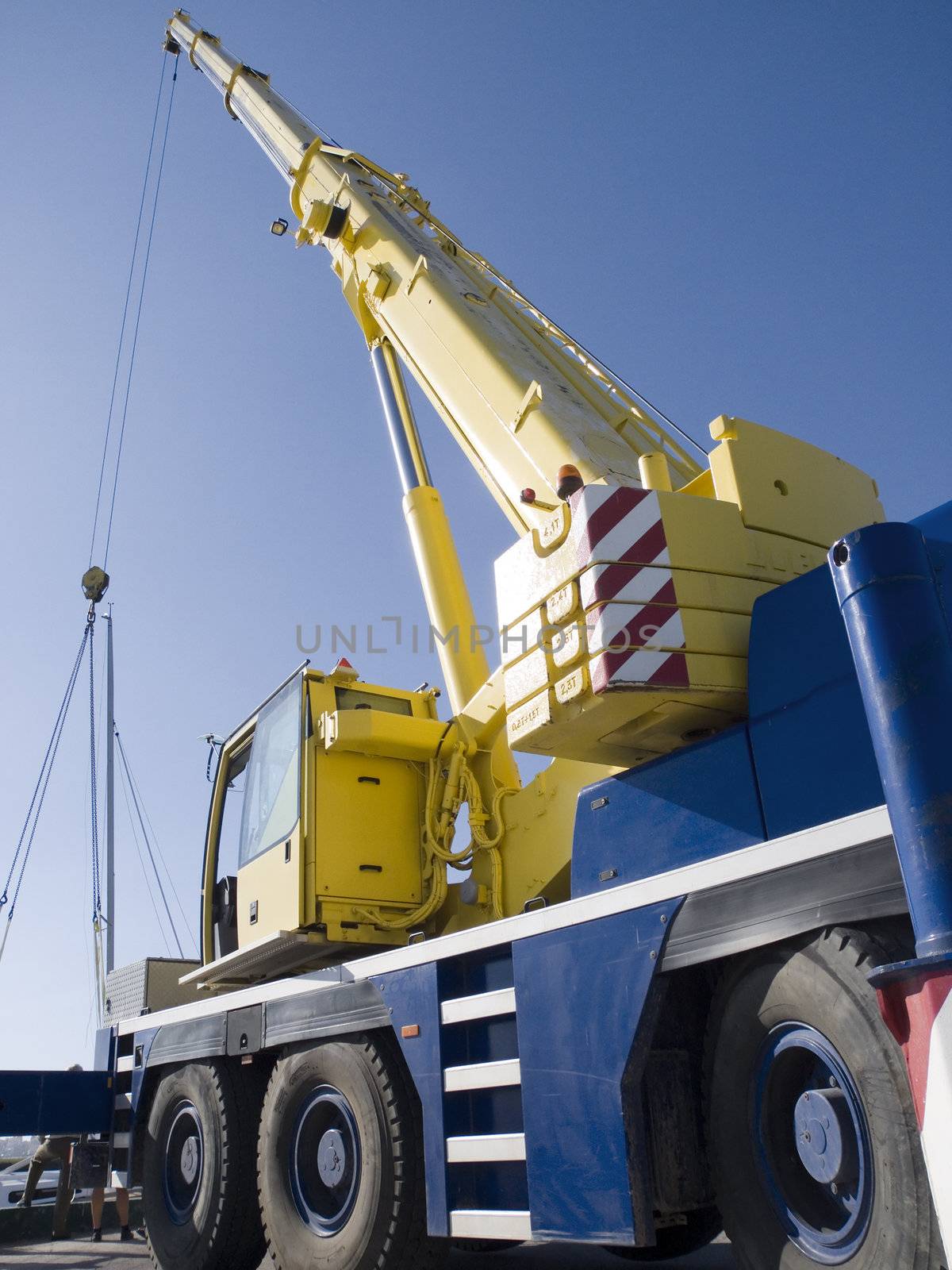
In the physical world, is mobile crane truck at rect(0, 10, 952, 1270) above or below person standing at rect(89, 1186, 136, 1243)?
above

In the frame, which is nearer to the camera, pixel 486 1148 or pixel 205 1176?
pixel 486 1148

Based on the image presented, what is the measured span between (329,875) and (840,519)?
324 cm

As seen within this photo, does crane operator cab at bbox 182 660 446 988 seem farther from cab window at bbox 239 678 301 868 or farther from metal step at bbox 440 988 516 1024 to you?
metal step at bbox 440 988 516 1024

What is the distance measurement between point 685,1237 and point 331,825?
8.91ft

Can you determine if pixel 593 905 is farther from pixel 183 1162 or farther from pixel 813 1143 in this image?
pixel 183 1162

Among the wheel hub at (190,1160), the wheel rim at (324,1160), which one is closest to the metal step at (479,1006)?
the wheel rim at (324,1160)

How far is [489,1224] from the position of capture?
162 inches

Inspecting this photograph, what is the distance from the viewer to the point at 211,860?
24.2ft

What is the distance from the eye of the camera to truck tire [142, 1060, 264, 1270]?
19.1 feet

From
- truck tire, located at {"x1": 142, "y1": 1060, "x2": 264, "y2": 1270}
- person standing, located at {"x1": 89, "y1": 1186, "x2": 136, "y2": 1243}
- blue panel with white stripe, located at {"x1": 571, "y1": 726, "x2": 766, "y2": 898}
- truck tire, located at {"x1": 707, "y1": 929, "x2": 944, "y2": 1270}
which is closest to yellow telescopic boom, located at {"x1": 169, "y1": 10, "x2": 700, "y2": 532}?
blue panel with white stripe, located at {"x1": 571, "y1": 726, "x2": 766, "y2": 898}

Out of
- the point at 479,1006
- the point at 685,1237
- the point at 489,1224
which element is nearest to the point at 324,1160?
the point at 489,1224

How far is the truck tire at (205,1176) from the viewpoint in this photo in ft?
19.1

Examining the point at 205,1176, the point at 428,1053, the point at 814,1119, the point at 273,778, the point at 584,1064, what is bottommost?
the point at 205,1176

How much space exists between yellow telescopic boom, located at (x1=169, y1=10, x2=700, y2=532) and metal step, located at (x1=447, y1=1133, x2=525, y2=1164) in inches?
101
